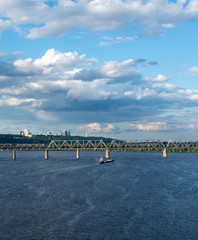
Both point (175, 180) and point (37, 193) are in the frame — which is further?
point (175, 180)

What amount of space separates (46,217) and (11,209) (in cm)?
1256

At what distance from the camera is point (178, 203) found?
9106cm

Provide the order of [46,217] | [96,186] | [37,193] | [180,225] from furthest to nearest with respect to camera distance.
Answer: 1. [96,186]
2. [37,193]
3. [46,217]
4. [180,225]

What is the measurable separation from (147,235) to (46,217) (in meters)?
25.2

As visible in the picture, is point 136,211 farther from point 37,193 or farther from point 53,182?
point 53,182

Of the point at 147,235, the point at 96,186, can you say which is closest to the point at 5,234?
the point at 147,235

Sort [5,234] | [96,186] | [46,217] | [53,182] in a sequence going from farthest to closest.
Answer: [53,182]
[96,186]
[46,217]
[5,234]

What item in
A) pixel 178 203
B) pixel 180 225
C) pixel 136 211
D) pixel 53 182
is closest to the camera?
pixel 180 225

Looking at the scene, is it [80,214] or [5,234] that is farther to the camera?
[80,214]

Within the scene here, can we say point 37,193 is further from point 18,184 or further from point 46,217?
point 46,217

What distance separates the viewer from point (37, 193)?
108062 mm

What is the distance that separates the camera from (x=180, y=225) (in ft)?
228

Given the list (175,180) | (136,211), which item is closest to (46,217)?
(136,211)

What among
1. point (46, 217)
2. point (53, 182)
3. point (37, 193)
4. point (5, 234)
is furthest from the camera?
point (53, 182)
